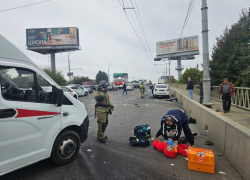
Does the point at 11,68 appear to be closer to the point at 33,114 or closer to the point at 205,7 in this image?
the point at 33,114

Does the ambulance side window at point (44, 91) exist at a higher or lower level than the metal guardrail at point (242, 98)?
higher

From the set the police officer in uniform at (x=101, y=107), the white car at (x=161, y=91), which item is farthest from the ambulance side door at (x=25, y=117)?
the white car at (x=161, y=91)

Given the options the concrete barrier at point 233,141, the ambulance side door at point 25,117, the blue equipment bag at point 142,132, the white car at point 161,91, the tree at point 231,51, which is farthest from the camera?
the white car at point 161,91

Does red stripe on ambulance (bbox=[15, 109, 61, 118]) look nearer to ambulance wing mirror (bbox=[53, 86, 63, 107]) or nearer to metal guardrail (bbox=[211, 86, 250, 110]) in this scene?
ambulance wing mirror (bbox=[53, 86, 63, 107])

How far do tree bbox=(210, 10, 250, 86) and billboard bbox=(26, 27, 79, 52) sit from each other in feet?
135

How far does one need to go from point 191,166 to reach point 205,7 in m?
7.81

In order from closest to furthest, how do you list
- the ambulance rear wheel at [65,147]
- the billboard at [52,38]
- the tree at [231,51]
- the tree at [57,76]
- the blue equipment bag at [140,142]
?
the ambulance rear wheel at [65,147] → the blue equipment bag at [140,142] → the tree at [231,51] → the tree at [57,76] → the billboard at [52,38]

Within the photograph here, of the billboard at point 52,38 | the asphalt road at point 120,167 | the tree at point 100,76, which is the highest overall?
the billboard at point 52,38

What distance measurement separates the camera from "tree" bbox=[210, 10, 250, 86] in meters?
16.2

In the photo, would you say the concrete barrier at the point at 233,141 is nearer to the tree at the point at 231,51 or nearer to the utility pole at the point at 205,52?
the utility pole at the point at 205,52

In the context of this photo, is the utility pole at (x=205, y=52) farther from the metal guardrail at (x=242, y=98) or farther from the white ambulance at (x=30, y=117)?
the white ambulance at (x=30, y=117)

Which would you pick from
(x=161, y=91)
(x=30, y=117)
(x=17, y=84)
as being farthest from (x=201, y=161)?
(x=161, y=91)

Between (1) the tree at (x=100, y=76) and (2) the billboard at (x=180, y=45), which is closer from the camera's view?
(2) the billboard at (x=180, y=45)

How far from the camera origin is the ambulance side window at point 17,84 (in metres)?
2.66
